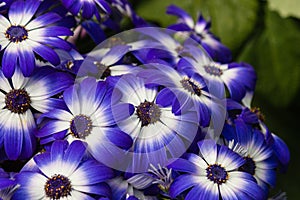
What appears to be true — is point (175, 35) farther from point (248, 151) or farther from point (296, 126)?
point (296, 126)

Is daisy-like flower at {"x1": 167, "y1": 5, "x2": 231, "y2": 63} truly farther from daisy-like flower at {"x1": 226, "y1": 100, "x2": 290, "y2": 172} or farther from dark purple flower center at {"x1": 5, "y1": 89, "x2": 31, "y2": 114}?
dark purple flower center at {"x1": 5, "y1": 89, "x2": 31, "y2": 114}

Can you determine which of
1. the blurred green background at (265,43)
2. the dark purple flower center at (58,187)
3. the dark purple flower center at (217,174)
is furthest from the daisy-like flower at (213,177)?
the blurred green background at (265,43)

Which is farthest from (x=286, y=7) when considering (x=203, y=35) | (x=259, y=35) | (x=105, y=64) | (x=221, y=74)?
(x=105, y=64)

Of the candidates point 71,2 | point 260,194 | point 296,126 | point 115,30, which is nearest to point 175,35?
point 115,30

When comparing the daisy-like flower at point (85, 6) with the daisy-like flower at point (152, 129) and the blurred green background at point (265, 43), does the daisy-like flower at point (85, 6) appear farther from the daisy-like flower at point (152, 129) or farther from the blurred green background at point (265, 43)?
the blurred green background at point (265, 43)

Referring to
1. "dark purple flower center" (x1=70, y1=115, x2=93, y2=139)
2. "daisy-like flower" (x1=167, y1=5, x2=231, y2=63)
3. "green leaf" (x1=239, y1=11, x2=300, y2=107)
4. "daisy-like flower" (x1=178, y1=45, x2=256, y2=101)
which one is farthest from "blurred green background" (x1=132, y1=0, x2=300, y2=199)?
"dark purple flower center" (x1=70, y1=115, x2=93, y2=139)
